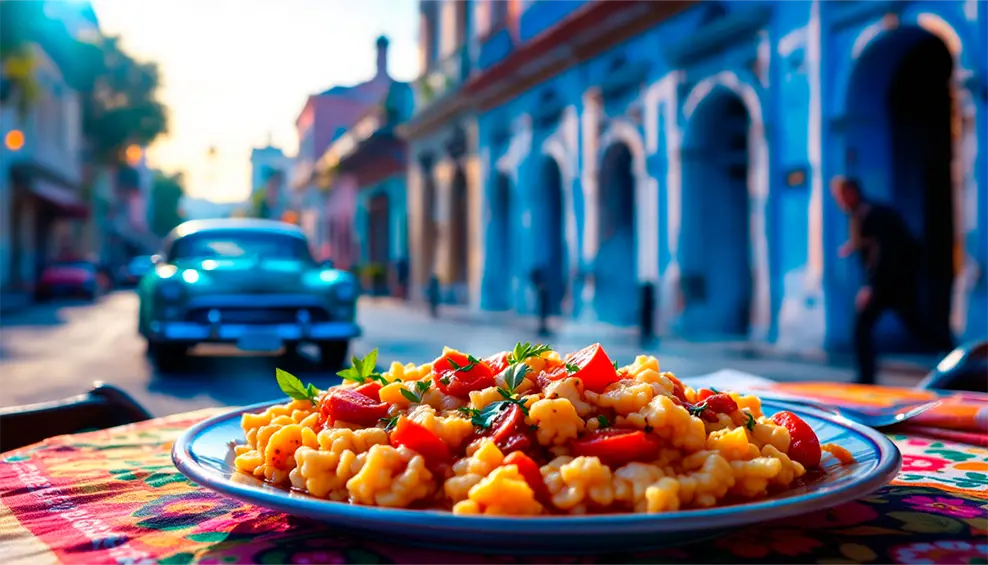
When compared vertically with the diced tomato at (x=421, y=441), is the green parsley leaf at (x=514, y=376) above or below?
above

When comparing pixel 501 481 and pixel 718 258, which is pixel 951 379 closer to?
pixel 501 481

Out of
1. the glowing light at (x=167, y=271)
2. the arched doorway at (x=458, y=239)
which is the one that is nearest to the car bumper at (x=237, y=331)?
the glowing light at (x=167, y=271)

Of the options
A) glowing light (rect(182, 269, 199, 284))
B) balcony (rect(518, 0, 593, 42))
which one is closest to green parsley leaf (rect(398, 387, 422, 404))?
glowing light (rect(182, 269, 199, 284))

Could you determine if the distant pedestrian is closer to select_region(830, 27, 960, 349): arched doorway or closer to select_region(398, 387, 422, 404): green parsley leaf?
select_region(830, 27, 960, 349): arched doorway

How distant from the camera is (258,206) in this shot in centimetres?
7069

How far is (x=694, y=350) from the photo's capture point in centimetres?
1062

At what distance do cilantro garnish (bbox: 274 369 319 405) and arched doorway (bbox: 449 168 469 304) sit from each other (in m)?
21.0

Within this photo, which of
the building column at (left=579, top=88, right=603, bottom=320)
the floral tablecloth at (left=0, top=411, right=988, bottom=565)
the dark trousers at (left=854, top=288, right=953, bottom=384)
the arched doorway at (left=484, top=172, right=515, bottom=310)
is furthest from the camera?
the arched doorway at (left=484, top=172, right=515, bottom=310)

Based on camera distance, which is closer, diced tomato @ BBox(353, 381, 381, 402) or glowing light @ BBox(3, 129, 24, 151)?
diced tomato @ BBox(353, 381, 381, 402)

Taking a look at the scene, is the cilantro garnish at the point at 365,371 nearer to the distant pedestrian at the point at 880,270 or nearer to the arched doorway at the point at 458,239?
the distant pedestrian at the point at 880,270

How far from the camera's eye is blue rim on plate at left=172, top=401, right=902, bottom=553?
0.88m

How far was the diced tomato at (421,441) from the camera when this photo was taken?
1123mm

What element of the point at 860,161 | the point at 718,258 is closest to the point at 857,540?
the point at 860,161

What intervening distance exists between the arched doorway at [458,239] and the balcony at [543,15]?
5.86 m
